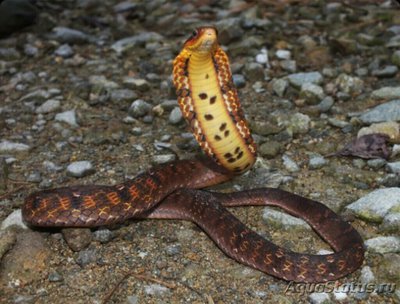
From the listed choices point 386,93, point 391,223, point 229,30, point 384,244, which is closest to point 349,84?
point 386,93

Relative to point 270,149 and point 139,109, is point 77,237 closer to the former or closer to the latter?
point 270,149

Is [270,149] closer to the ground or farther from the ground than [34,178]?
closer to the ground

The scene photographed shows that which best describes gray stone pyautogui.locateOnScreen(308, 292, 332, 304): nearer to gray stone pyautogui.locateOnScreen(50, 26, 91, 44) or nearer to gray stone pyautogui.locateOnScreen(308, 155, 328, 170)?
gray stone pyautogui.locateOnScreen(308, 155, 328, 170)

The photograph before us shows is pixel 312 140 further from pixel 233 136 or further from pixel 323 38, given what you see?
pixel 323 38

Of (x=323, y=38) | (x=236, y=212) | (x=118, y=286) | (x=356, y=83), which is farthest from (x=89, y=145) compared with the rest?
(x=323, y=38)

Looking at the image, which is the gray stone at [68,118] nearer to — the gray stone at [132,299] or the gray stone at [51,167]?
the gray stone at [51,167]

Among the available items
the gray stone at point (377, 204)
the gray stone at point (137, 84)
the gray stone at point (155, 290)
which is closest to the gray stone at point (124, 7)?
the gray stone at point (137, 84)

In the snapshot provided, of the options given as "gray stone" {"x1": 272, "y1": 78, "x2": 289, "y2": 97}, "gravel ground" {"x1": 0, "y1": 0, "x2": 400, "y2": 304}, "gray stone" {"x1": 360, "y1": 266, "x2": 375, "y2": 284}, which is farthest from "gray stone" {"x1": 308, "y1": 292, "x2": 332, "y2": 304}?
"gray stone" {"x1": 272, "y1": 78, "x2": 289, "y2": 97}

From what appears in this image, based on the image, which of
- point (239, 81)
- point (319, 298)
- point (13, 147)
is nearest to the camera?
point (319, 298)
